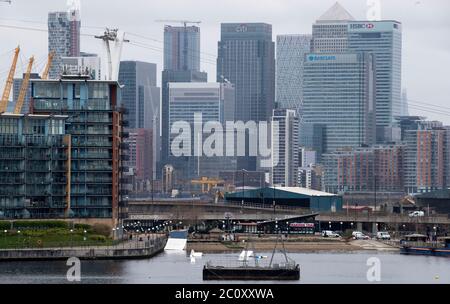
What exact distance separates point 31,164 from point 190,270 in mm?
34674

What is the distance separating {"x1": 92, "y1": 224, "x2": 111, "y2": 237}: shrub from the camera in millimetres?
103500

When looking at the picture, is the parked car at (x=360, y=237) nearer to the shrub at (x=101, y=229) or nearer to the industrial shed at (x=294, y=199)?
the shrub at (x=101, y=229)

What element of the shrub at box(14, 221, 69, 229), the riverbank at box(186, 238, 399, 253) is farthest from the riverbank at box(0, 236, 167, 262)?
the riverbank at box(186, 238, 399, 253)

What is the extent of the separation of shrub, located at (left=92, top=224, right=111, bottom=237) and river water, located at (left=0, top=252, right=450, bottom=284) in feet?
32.8

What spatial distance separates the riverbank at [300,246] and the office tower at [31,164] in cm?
1273

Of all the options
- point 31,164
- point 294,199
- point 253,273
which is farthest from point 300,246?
point 294,199

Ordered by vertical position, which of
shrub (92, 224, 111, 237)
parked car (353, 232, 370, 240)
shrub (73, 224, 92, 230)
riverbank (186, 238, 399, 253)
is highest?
shrub (73, 224, 92, 230)

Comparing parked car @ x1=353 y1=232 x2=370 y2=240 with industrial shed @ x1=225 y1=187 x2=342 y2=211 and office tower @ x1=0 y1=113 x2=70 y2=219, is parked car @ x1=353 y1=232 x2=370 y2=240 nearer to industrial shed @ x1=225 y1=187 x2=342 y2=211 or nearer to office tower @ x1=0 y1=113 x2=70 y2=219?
office tower @ x1=0 y1=113 x2=70 y2=219

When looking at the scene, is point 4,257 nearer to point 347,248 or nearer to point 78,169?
point 78,169

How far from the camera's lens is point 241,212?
16425 cm

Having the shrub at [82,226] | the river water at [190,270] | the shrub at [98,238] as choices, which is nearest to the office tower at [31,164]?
the shrub at [82,226]

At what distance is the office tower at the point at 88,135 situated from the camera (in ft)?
352
